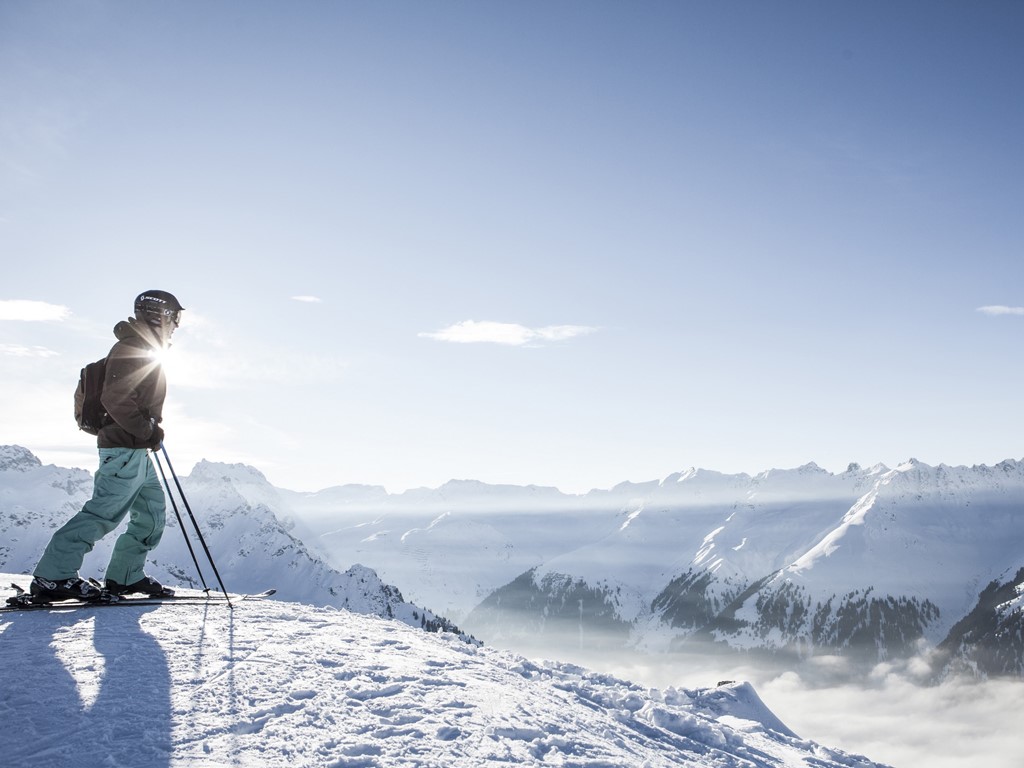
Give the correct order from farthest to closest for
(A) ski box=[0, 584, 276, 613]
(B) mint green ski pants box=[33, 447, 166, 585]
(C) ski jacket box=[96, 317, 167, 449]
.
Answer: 1. (C) ski jacket box=[96, 317, 167, 449]
2. (B) mint green ski pants box=[33, 447, 166, 585]
3. (A) ski box=[0, 584, 276, 613]

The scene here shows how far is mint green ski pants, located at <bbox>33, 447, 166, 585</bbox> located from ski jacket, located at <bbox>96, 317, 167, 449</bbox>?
0.72ft

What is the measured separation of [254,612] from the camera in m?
7.96

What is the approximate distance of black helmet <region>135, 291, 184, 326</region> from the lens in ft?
26.1

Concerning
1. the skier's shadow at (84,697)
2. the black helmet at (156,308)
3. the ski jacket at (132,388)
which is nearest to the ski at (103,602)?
the skier's shadow at (84,697)

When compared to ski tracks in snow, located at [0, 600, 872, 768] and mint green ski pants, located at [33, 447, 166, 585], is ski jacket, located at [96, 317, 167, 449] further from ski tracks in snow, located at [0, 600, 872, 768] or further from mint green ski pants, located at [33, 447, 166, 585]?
ski tracks in snow, located at [0, 600, 872, 768]

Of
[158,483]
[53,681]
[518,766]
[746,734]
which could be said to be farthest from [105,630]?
[746,734]

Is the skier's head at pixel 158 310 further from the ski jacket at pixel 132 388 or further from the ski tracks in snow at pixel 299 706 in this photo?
the ski tracks in snow at pixel 299 706

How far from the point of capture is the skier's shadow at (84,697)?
3656 mm

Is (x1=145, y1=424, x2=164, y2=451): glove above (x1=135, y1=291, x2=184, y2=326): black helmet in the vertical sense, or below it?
below

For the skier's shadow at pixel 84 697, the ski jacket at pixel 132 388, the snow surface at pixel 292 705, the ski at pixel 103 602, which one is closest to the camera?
the skier's shadow at pixel 84 697

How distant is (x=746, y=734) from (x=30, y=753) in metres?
7.80

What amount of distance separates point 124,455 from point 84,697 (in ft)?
12.9

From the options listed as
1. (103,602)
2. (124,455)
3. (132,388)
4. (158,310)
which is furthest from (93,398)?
(103,602)

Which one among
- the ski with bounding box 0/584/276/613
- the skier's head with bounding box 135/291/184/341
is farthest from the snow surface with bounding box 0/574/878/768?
the skier's head with bounding box 135/291/184/341
